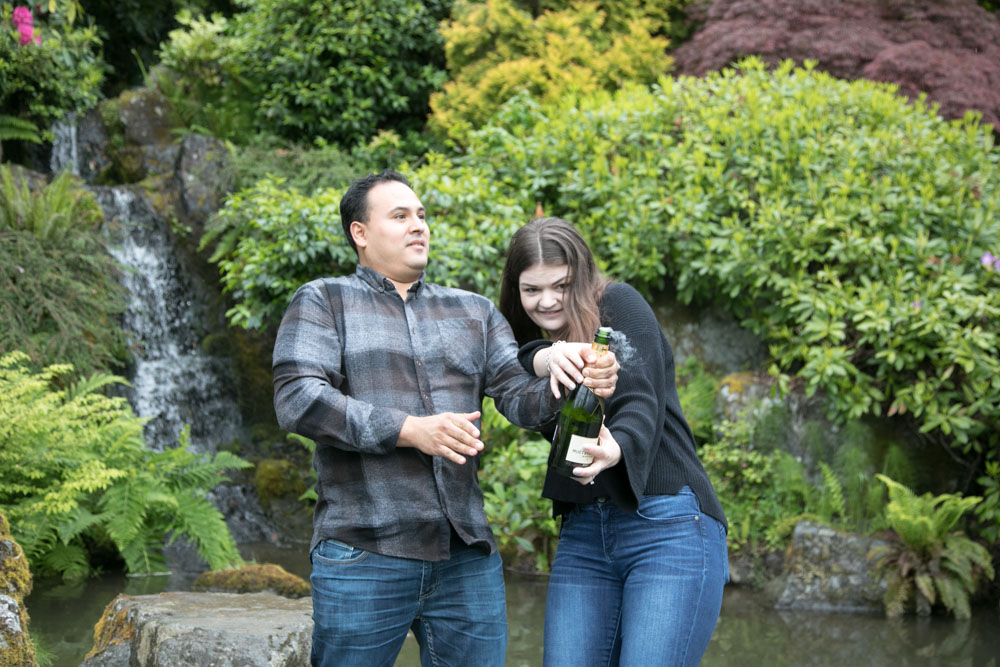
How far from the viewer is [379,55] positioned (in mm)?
10414

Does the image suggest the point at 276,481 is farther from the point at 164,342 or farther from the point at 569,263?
the point at 569,263

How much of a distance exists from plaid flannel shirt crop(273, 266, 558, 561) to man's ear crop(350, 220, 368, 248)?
8cm

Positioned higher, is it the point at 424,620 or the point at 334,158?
the point at 334,158

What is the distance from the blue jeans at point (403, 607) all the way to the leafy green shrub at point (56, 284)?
16.5ft

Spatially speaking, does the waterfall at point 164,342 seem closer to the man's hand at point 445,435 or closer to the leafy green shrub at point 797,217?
the leafy green shrub at point 797,217

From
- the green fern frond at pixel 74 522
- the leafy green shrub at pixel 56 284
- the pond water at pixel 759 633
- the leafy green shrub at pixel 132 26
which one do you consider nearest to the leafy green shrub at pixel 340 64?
the leafy green shrub at pixel 56 284

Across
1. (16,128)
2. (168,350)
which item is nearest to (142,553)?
(168,350)

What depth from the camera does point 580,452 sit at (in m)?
2.34

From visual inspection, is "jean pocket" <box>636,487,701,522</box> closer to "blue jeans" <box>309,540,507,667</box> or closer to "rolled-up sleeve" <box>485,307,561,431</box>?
"rolled-up sleeve" <box>485,307,561,431</box>

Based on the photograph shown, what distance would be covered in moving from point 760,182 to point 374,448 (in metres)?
5.09

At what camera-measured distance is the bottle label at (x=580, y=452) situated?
234 cm

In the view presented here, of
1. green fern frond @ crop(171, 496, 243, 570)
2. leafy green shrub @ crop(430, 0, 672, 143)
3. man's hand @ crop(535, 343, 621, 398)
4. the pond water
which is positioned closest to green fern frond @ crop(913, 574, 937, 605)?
the pond water

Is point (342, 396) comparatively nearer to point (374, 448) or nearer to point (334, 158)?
point (374, 448)

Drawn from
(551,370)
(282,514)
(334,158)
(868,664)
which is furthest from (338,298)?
(334,158)
